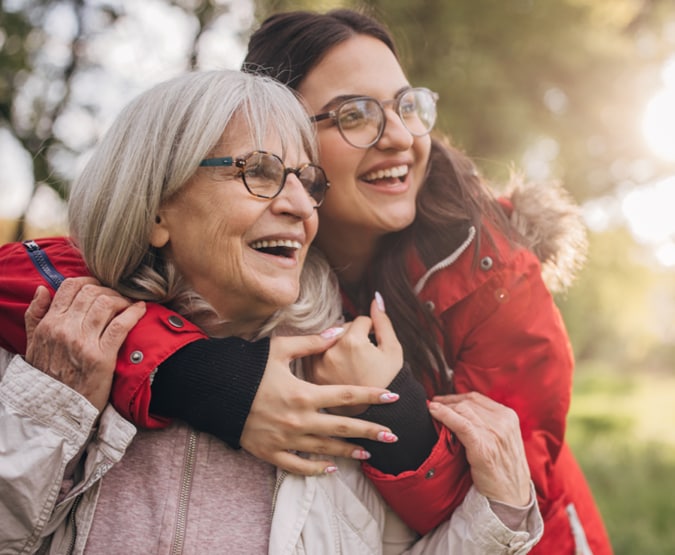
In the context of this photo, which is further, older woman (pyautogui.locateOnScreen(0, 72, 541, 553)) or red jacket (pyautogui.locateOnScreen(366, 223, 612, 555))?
red jacket (pyautogui.locateOnScreen(366, 223, 612, 555))

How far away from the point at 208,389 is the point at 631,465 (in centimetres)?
709

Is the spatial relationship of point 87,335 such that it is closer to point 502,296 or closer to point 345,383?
point 345,383

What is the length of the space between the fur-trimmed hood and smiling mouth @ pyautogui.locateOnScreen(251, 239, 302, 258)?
1.05 meters

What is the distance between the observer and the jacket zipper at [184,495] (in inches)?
77.8

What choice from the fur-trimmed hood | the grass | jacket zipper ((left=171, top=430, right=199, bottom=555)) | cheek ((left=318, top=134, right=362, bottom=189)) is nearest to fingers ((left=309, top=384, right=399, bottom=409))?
jacket zipper ((left=171, top=430, right=199, bottom=555))

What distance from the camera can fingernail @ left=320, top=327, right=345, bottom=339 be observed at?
2.25 m

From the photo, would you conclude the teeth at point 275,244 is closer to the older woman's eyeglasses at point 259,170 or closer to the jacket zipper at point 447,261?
the older woman's eyeglasses at point 259,170

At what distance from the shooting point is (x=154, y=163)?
215cm

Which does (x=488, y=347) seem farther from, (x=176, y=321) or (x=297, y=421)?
(x=176, y=321)

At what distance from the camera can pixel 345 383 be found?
217 centimetres

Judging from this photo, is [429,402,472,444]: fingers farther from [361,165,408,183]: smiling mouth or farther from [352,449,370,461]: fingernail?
[361,165,408,183]: smiling mouth

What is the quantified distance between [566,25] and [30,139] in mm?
8279

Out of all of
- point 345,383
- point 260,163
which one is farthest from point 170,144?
point 345,383

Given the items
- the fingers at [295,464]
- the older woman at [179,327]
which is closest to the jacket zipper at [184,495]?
the older woman at [179,327]
